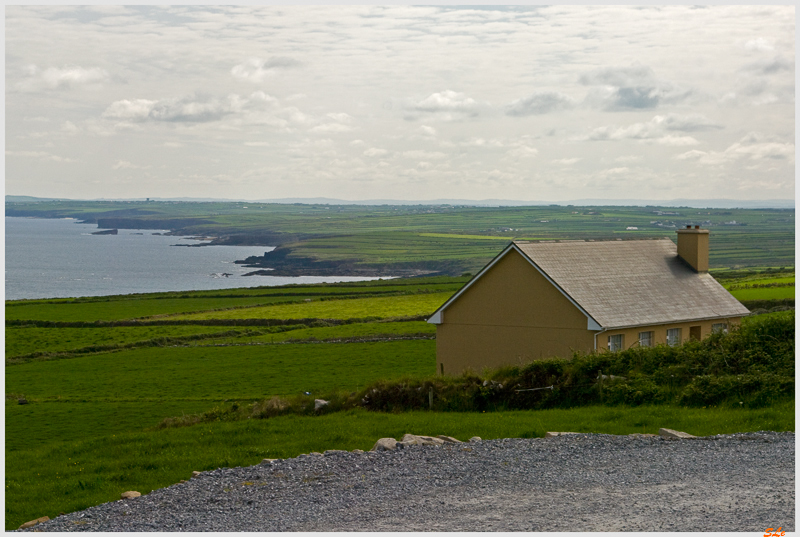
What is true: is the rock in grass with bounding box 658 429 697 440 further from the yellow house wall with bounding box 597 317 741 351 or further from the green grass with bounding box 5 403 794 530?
the yellow house wall with bounding box 597 317 741 351

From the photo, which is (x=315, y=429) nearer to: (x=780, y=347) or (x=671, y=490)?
(x=671, y=490)

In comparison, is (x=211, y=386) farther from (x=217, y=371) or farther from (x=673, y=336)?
(x=673, y=336)

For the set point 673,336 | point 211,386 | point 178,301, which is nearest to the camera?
point 673,336

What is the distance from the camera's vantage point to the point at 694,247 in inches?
1480

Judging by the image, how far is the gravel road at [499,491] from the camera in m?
11.8

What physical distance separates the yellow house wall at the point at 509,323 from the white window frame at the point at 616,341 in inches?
37.9

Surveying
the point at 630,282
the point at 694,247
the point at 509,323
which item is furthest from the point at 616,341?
the point at 694,247

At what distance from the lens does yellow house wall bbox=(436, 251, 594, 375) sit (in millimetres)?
32312

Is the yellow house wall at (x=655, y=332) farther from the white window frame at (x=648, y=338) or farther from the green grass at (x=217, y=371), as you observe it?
the green grass at (x=217, y=371)

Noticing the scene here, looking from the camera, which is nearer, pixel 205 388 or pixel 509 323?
pixel 509 323

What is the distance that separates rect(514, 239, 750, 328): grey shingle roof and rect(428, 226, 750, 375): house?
58 mm

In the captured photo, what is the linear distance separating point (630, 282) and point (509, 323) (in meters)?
5.56

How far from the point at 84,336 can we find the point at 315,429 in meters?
58.5

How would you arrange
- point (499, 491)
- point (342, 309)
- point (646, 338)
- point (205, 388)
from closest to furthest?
point (499, 491), point (646, 338), point (205, 388), point (342, 309)
